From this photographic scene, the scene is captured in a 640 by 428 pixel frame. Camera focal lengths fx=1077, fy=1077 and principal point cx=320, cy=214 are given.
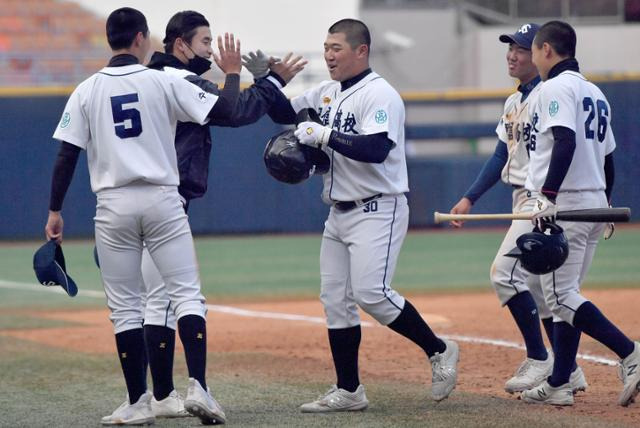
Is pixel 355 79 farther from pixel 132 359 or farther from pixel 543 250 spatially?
pixel 132 359

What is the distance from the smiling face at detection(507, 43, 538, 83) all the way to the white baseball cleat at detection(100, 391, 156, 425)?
274 cm

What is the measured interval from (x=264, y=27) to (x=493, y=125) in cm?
548

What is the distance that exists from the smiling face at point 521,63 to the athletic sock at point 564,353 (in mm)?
1471

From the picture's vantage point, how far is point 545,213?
5.21m

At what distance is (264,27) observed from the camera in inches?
823

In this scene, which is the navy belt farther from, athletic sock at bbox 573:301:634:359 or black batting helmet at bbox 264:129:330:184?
athletic sock at bbox 573:301:634:359

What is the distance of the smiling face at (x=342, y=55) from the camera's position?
5441 mm

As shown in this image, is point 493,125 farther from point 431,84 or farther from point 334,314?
point 334,314

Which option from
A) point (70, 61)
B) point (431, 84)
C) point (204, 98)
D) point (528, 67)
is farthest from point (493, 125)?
A: point (204, 98)

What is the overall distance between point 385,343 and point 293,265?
5893 millimetres

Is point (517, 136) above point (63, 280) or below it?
above

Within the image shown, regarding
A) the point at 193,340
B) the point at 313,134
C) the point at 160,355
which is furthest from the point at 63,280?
the point at 313,134

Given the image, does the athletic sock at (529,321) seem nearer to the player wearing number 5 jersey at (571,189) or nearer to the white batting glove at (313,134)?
the player wearing number 5 jersey at (571,189)

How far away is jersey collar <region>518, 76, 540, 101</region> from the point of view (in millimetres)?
6133
